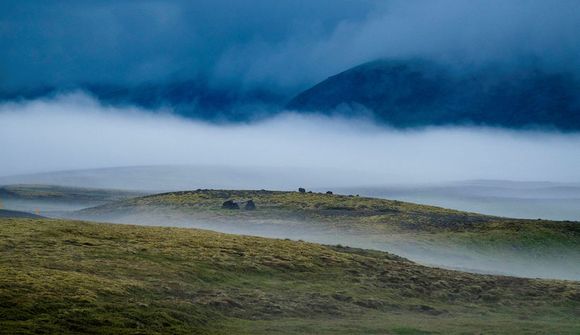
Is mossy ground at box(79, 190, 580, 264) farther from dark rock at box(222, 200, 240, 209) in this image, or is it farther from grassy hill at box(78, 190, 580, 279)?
dark rock at box(222, 200, 240, 209)

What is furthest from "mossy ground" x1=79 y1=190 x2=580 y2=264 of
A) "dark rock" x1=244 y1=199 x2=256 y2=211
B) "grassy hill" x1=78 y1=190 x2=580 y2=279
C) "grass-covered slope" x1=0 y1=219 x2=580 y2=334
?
"grass-covered slope" x1=0 y1=219 x2=580 y2=334

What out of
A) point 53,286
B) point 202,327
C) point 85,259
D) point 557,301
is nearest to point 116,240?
point 85,259

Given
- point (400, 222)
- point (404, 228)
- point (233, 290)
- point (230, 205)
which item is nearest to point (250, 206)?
point (230, 205)

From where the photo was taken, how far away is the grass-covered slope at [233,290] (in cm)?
4959

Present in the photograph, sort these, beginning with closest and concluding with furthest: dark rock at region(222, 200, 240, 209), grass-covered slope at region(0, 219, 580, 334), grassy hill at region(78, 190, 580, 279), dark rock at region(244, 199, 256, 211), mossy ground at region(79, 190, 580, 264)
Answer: grass-covered slope at region(0, 219, 580, 334) → grassy hill at region(78, 190, 580, 279) → mossy ground at region(79, 190, 580, 264) → dark rock at region(244, 199, 256, 211) → dark rock at region(222, 200, 240, 209)

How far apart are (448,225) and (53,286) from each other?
348 ft

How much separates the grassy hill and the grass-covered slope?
30.7 metres

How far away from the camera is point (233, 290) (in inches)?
2547

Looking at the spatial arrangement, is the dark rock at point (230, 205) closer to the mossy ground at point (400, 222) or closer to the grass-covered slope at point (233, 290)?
the mossy ground at point (400, 222)

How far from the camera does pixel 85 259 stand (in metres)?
69.4

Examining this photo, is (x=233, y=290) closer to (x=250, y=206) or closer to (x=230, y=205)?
(x=250, y=206)

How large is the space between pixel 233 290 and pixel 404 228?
289 feet

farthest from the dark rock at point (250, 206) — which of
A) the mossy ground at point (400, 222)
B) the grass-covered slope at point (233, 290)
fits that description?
the grass-covered slope at point (233, 290)

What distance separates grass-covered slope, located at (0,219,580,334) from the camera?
163 feet
